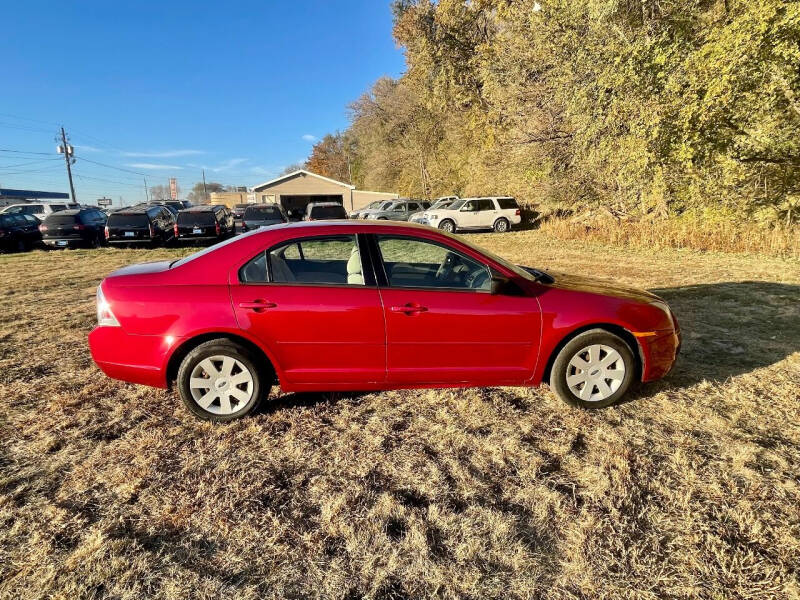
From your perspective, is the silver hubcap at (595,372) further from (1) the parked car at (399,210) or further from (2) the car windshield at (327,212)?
(1) the parked car at (399,210)

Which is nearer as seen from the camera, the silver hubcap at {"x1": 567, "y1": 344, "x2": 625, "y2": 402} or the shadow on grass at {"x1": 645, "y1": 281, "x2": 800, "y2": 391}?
the silver hubcap at {"x1": 567, "y1": 344, "x2": 625, "y2": 402}

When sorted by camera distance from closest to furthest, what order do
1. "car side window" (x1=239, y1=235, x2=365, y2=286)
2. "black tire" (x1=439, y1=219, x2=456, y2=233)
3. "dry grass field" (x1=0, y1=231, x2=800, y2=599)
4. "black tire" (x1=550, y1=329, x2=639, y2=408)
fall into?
"dry grass field" (x1=0, y1=231, x2=800, y2=599) → "car side window" (x1=239, y1=235, x2=365, y2=286) → "black tire" (x1=550, y1=329, x2=639, y2=408) → "black tire" (x1=439, y1=219, x2=456, y2=233)

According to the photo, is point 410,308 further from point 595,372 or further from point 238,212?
point 238,212

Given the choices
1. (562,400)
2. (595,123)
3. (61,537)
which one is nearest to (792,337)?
(562,400)

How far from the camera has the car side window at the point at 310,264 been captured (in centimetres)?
316

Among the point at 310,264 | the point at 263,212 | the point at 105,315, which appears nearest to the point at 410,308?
the point at 310,264

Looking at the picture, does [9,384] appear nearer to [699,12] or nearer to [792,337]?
[792,337]

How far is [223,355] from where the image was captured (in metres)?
3.08

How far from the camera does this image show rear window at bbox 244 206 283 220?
16.3m

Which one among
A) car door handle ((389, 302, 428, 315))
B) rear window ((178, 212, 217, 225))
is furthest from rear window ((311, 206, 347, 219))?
car door handle ((389, 302, 428, 315))

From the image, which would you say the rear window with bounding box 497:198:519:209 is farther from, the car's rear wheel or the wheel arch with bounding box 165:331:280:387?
the wheel arch with bounding box 165:331:280:387

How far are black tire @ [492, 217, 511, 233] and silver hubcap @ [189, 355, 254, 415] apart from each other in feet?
62.5

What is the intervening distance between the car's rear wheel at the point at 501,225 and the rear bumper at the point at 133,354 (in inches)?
759

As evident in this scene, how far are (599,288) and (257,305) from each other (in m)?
2.84
